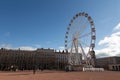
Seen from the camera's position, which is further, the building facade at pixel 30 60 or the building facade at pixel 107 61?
the building facade at pixel 107 61

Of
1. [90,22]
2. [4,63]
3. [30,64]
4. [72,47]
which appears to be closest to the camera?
[90,22]

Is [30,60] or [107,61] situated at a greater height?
[30,60]

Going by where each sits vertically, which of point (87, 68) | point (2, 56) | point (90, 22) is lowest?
point (87, 68)

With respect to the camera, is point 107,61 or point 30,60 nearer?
point 30,60

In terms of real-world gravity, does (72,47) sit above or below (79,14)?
below

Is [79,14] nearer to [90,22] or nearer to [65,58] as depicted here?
[90,22]

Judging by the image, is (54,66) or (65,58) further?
(65,58)

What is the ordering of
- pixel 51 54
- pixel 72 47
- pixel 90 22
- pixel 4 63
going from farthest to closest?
pixel 51 54 → pixel 4 63 → pixel 72 47 → pixel 90 22

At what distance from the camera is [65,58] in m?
154

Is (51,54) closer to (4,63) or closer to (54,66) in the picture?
(54,66)

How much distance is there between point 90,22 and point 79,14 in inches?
242

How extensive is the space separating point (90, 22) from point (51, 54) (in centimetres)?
8273

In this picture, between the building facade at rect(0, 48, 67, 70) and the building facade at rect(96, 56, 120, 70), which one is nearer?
the building facade at rect(0, 48, 67, 70)

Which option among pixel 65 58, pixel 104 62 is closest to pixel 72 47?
pixel 65 58
